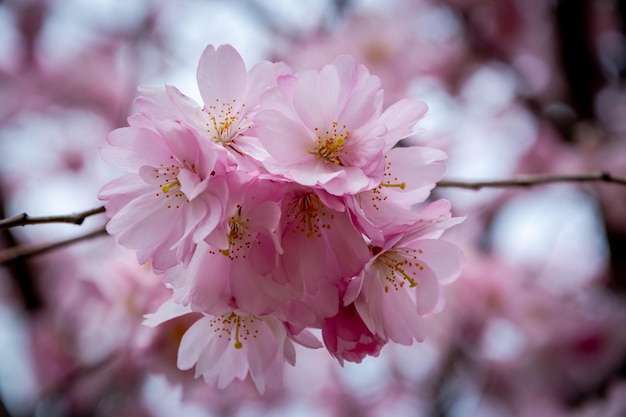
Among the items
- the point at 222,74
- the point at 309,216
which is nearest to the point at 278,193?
the point at 309,216

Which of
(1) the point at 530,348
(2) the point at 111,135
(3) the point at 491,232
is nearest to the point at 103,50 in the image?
(3) the point at 491,232

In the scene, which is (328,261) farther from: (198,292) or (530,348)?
(530,348)

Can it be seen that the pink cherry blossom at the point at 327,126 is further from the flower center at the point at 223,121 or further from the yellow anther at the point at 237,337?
the yellow anther at the point at 237,337

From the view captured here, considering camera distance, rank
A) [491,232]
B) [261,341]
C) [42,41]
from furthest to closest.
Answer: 1. [42,41]
2. [491,232]
3. [261,341]

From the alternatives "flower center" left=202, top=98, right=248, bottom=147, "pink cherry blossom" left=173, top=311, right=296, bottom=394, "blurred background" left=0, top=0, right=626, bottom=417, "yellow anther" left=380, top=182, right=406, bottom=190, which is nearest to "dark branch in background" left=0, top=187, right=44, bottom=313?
"blurred background" left=0, top=0, right=626, bottom=417

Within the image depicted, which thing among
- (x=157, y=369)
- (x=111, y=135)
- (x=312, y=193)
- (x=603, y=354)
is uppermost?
(x=111, y=135)

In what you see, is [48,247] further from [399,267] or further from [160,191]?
[399,267]
